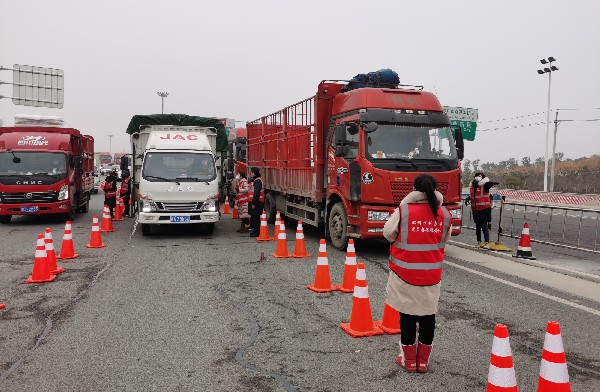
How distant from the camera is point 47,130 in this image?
16297 mm

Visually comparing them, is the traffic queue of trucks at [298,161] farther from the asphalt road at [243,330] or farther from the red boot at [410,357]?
the red boot at [410,357]

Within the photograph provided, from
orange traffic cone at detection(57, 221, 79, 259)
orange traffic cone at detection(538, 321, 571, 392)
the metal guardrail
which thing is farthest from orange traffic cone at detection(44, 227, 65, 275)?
the metal guardrail

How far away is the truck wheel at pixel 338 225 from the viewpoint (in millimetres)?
10250

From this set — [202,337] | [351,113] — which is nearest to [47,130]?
[351,113]

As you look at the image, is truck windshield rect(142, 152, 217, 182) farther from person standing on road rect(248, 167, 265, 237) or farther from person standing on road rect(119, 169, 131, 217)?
person standing on road rect(119, 169, 131, 217)

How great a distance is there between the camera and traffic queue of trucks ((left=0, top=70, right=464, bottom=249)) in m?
9.53

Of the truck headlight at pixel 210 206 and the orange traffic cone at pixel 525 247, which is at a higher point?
the truck headlight at pixel 210 206

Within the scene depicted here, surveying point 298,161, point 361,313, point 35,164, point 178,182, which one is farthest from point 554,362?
point 35,164

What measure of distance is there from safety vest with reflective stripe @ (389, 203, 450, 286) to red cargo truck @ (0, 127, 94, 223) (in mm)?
13713

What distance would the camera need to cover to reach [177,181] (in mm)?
12320

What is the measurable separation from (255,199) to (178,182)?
6.40 feet

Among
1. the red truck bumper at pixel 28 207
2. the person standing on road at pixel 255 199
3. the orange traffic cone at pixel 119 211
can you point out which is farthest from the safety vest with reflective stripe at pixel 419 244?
the orange traffic cone at pixel 119 211

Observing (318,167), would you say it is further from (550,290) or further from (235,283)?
(550,290)

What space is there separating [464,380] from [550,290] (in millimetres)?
3927
